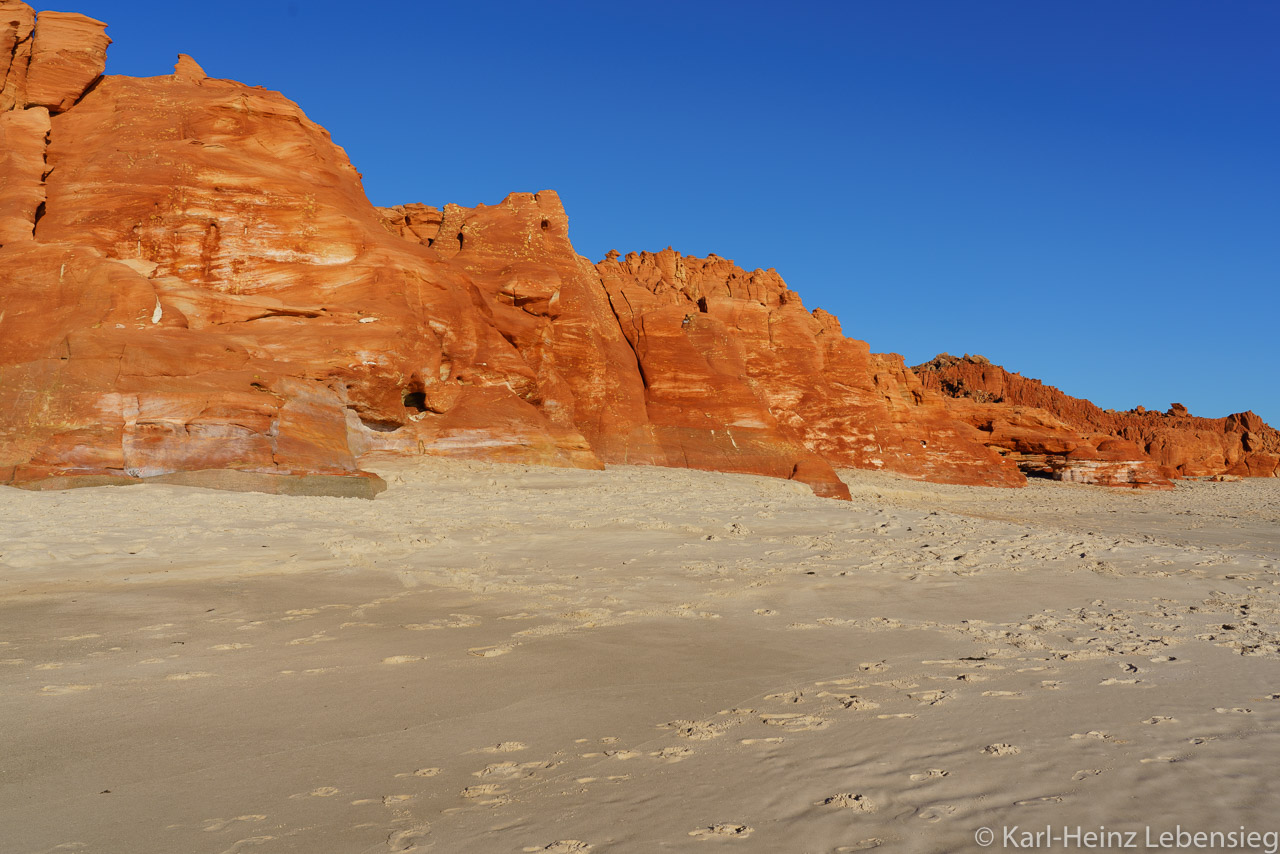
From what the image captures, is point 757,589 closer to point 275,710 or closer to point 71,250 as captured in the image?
point 275,710

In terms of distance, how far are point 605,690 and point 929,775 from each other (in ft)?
6.15

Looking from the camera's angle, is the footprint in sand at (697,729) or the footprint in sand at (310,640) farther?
the footprint in sand at (310,640)

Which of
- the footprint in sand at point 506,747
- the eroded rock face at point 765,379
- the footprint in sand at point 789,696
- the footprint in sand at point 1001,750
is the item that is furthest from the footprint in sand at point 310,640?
the eroded rock face at point 765,379

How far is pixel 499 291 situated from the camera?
24.2m

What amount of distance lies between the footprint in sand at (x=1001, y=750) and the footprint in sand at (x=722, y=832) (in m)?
1.27

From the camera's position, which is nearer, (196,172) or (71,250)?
(71,250)

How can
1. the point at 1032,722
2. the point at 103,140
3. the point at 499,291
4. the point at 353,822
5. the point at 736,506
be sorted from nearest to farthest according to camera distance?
the point at 353,822
the point at 1032,722
the point at 736,506
the point at 103,140
the point at 499,291

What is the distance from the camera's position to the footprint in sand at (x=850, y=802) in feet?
9.38

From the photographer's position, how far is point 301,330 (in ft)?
53.0

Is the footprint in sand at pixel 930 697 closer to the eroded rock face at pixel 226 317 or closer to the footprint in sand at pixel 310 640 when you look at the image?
the footprint in sand at pixel 310 640

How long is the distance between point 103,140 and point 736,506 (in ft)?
57.3

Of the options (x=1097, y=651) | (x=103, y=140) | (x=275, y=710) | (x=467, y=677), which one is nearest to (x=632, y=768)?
(x=467, y=677)

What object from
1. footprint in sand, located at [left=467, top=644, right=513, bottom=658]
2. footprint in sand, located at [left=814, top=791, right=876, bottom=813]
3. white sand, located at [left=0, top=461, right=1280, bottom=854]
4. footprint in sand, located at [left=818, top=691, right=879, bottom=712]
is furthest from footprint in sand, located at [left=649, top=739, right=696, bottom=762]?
footprint in sand, located at [left=467, top=644, right=513, bottom=658]

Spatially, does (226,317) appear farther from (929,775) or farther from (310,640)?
(929,775)
